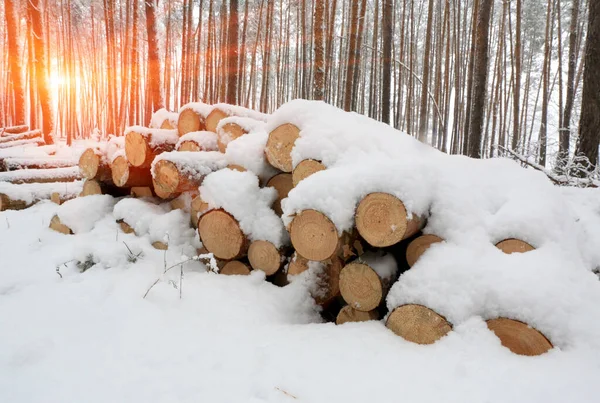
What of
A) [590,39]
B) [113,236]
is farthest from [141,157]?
[590,39]

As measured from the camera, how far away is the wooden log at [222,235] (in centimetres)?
265

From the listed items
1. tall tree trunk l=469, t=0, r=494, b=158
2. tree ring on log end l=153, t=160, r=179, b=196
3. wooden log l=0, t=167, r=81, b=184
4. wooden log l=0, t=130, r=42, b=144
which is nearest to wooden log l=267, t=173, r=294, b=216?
tree ring on log end l=153, t=160, r=179, b=196

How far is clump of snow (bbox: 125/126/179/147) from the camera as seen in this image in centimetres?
334

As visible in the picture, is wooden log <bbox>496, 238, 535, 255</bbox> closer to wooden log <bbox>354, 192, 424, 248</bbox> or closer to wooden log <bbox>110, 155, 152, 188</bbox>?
wooden log <bbox>354, 192, 424, 248</bbox>

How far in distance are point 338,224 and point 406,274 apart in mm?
519

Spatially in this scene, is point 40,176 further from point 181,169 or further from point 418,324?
point 418,324

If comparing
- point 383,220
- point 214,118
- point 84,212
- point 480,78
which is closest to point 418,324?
point 383,220

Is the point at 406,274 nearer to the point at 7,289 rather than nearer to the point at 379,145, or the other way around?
the point at 379,145

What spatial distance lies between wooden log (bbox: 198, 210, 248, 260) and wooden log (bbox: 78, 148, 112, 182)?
66.7 inches

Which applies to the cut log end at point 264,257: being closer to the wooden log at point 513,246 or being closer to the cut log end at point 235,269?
the cut log end at point 235,269

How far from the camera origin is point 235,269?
2773 mm

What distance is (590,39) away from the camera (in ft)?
17.3

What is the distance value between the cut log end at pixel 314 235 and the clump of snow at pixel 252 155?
829 millimetres

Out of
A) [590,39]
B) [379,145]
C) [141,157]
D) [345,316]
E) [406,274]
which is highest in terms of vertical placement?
[590,39]
